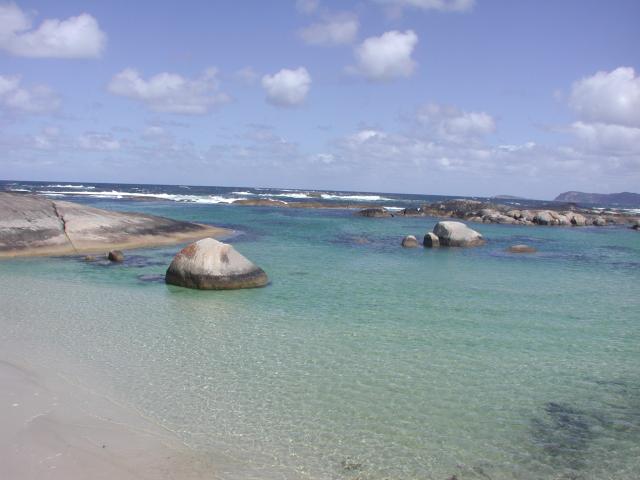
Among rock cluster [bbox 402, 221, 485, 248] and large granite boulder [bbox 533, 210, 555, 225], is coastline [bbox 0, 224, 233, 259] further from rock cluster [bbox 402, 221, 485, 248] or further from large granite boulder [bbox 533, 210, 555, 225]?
large granite boulder [bbox 533, 210, 555, 225]

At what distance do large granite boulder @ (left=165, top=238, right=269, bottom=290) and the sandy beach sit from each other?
8568mm

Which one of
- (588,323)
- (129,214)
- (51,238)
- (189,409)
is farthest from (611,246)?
(189,409)

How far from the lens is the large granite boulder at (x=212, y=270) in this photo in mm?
17609

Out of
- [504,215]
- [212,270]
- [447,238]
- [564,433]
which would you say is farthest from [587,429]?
[504,215]

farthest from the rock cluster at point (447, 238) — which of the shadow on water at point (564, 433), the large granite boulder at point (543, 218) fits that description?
the large granite boulder at point (543, 218)

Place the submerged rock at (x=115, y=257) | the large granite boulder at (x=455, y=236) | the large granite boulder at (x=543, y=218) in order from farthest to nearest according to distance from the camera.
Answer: the large granite boulder at (x=543, y=218) → the large granite boulder at (x=455, y=236) → the submerged rock at (x=115, y=257)

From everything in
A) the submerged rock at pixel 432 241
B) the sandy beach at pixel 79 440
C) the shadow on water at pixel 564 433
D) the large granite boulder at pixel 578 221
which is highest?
the large granite boulder at pixel 578 221

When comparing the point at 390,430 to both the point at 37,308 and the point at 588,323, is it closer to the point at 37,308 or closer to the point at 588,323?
the point at 588,323

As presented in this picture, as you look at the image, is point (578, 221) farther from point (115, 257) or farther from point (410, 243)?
point (115, 257)

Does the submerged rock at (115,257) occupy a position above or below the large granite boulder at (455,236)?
below

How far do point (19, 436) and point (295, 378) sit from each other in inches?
171

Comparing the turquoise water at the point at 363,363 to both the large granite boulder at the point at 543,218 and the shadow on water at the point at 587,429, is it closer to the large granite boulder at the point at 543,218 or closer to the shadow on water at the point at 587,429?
the shadow on water at the point at 587,429

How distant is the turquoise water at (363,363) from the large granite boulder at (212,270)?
2.04 ft

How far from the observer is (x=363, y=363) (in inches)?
424
